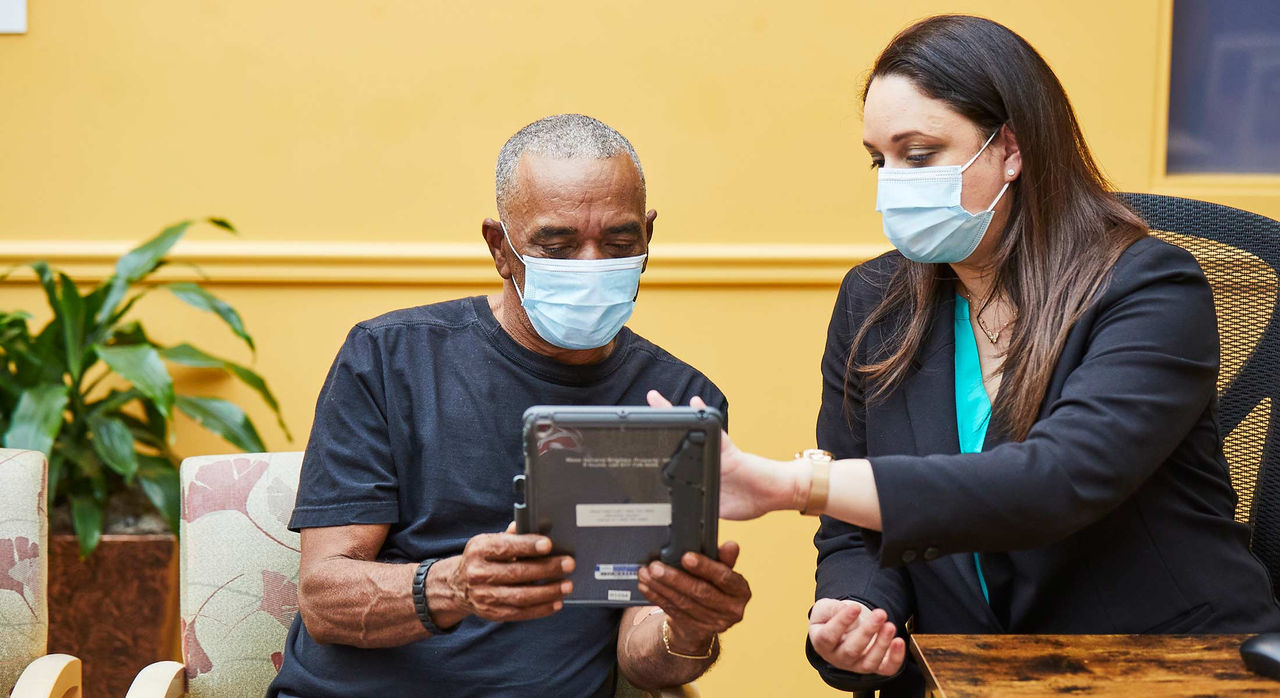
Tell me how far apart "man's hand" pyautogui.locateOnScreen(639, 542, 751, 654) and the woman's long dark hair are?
477mm

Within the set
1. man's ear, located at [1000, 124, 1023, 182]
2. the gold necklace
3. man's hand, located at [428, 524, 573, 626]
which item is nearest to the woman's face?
man's ear, located at [1000, 124, 1023, 182]

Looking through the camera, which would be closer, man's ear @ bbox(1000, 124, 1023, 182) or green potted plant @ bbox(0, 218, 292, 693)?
man's ear @ bbox(1000, 124, 1023, 182)

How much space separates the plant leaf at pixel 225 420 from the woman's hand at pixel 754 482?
1725 millimetres

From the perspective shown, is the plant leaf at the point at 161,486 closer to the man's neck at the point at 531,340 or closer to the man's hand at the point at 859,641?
the man's neck at the point at 531,340

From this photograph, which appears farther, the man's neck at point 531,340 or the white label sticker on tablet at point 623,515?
the man's neck at point 531,340

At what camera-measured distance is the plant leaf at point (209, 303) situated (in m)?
2.88

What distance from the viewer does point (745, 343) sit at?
3.20 metres

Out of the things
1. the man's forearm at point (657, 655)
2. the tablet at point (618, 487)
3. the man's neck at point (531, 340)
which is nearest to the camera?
the tablet at point (618, 487)

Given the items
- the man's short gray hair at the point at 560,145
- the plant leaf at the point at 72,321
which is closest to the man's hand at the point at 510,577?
the man's short gray hair at the point at 560,145

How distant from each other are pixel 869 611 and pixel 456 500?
2.21 ft

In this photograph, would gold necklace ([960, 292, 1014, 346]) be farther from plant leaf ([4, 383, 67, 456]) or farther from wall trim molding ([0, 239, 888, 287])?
plant leaf ([4, 383, 67, 456])

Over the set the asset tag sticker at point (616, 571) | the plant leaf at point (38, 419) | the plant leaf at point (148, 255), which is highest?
the plant leaf at point (148, 255)

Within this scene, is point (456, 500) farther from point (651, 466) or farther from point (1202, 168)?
point (1202, 168)

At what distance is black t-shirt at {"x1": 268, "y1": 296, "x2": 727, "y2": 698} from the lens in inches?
73.1
